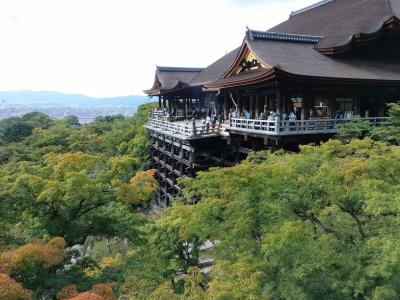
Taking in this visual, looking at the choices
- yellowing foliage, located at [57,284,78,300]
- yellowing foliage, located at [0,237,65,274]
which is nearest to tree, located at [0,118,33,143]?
yellowing foliage, located at [0,237,65,274]

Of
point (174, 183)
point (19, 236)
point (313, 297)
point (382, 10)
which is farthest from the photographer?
point (174, 183)

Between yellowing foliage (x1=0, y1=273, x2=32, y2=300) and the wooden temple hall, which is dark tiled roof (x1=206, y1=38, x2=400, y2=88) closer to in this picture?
the wooden temple hall

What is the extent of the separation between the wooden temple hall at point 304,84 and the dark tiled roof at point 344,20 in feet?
0.28

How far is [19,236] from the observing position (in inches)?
424

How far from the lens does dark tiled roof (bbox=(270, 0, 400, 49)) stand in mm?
19469

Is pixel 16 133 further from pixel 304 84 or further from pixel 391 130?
pixel 391 130

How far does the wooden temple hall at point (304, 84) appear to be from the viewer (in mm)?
15773

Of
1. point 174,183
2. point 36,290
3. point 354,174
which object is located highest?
point 354,174

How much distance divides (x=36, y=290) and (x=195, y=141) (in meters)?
13.6

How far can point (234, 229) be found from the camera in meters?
8.07

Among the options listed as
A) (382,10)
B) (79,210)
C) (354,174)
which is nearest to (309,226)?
(354,174)

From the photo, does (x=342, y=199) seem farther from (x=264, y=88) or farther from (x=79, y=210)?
(x=264, y=88)

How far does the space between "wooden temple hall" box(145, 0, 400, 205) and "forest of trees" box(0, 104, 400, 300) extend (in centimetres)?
400

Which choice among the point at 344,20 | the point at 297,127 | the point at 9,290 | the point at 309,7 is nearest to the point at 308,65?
the point at 297,127
